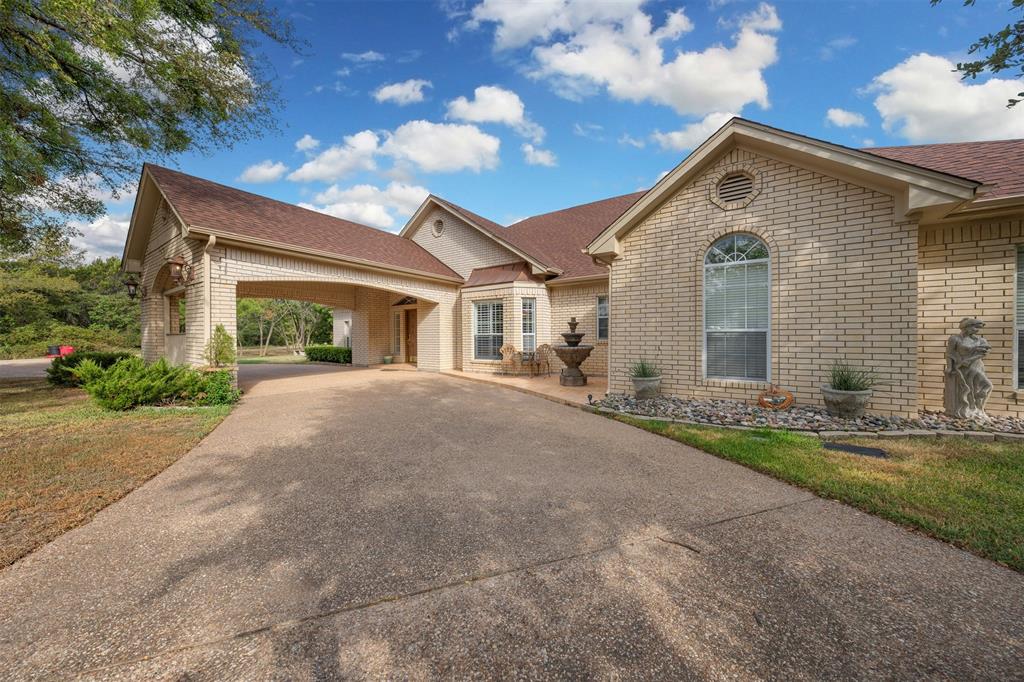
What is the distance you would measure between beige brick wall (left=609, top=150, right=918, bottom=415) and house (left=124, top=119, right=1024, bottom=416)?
21 millimetres

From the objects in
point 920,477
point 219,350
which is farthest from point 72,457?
point 920,477

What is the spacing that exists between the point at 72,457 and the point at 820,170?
11.0m

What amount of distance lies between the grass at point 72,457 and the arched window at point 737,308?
823cm

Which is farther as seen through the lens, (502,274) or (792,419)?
(502,274)

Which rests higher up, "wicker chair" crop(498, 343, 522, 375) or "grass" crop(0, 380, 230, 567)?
"wicker chair" crop(498, 343, 522, 375)

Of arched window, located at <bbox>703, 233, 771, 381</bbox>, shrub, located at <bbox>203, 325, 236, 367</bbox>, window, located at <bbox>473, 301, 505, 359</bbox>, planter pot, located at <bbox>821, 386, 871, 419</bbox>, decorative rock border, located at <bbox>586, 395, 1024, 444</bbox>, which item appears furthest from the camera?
window, located at <bbox>473, 301, 505, 359</bbox>

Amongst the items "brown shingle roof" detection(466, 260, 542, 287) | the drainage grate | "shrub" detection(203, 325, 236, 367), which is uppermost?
"brown shingle roof" detection(466, 260, 542, 287)

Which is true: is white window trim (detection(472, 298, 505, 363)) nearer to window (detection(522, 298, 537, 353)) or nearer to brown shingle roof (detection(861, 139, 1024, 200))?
window (detection(522, 298, 537, 353))

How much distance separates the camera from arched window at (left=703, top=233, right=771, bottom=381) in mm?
6875

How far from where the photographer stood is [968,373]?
5.52 meters

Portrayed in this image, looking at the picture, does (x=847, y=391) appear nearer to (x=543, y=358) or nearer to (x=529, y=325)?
(x=543, y=358)

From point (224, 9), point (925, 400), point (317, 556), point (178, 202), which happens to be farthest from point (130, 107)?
point (925, 400)

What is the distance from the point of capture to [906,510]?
3121mm

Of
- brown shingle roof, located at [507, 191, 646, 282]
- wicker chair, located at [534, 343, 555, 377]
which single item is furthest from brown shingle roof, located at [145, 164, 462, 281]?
wicker chair, located at [534, 343, 555, 377]
